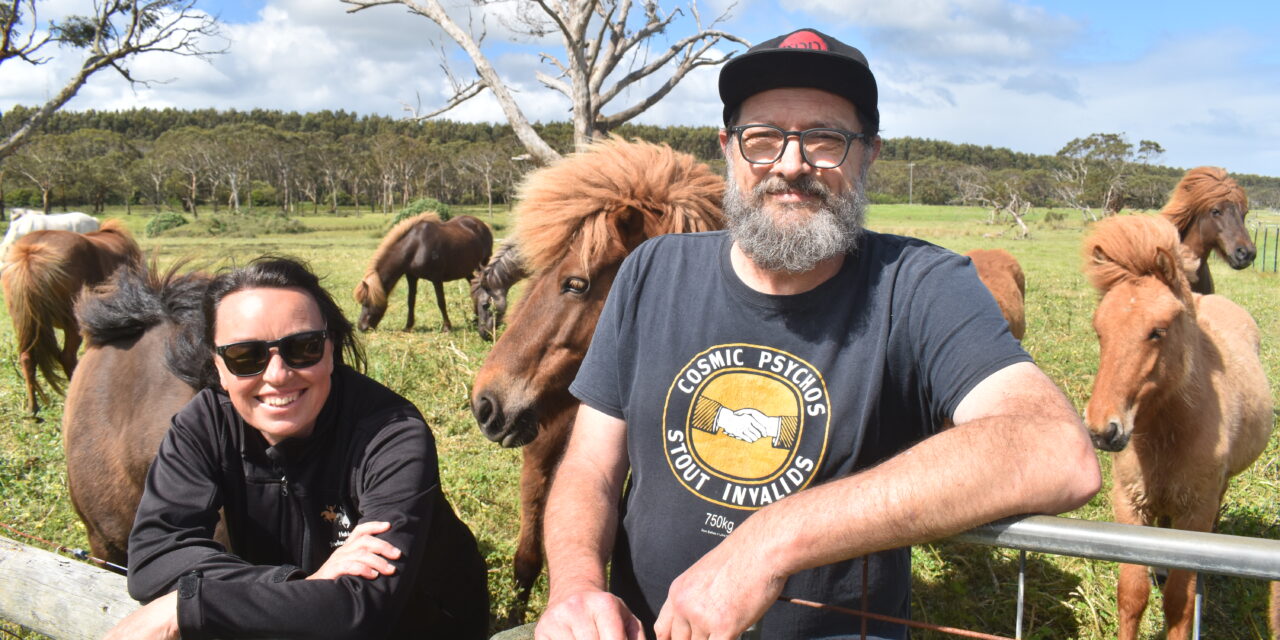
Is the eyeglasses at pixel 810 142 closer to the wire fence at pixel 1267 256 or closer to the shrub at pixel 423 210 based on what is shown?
the wire fence at pixel 1267 256

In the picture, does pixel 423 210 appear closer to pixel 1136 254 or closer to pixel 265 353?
pixel 1136 254

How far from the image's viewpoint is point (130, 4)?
1928 cm

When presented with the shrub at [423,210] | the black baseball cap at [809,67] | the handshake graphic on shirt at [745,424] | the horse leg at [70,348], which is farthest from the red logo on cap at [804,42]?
the shrub at [423,210]

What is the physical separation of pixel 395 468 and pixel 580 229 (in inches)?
48.4

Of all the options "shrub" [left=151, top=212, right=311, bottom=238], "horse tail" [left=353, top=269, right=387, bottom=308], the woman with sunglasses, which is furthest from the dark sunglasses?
"shrub" [left=151, top=212, right=311, bottom=238]

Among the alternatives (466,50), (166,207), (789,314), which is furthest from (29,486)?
(166,207)

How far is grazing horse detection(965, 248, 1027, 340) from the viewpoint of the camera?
7.09 metres

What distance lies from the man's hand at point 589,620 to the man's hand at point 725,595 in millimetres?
126

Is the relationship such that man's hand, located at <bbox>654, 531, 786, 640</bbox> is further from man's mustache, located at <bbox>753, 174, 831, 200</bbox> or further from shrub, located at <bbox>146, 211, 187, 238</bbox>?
shrub, located at <bbox>146, 211, 187, 238</bbox>

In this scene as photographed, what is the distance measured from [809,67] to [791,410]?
879mm

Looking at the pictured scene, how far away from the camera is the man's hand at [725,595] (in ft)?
4.53

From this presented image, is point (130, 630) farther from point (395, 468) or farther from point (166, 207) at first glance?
point (166, 207)

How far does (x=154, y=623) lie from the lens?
1834 mm

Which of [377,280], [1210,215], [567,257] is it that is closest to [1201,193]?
[1210,215]
